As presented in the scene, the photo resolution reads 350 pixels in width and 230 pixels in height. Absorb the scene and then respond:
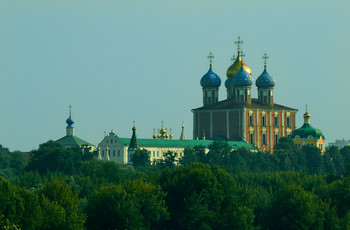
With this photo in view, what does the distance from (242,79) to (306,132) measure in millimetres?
10278

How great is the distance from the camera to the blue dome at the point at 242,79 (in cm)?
12850

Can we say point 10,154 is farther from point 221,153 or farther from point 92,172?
point 92,172

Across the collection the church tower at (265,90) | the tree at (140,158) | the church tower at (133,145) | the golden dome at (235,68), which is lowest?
the tree at (140,158)

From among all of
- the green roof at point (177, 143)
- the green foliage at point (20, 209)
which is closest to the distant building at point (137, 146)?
the green roof at point (177, 143)

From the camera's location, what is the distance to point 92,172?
88625 millimetres

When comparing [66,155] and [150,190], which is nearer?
[150,190]

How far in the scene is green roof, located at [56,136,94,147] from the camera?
128625mm

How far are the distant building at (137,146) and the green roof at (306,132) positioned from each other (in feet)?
23.2

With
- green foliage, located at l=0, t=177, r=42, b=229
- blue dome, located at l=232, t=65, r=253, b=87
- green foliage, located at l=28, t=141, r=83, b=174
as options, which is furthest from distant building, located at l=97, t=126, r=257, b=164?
green foliage, located at l=0, t=177, r=42, b=229

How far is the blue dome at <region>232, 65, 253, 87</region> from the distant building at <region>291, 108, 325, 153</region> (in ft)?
28.0

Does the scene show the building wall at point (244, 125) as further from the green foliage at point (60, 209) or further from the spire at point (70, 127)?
the green foliage at point (60, 209)

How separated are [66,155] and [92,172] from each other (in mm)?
13059

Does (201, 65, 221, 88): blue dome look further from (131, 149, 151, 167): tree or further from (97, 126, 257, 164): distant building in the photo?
(131, 149, 151, 167): tree

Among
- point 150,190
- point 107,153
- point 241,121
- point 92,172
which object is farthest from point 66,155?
point 150,190
